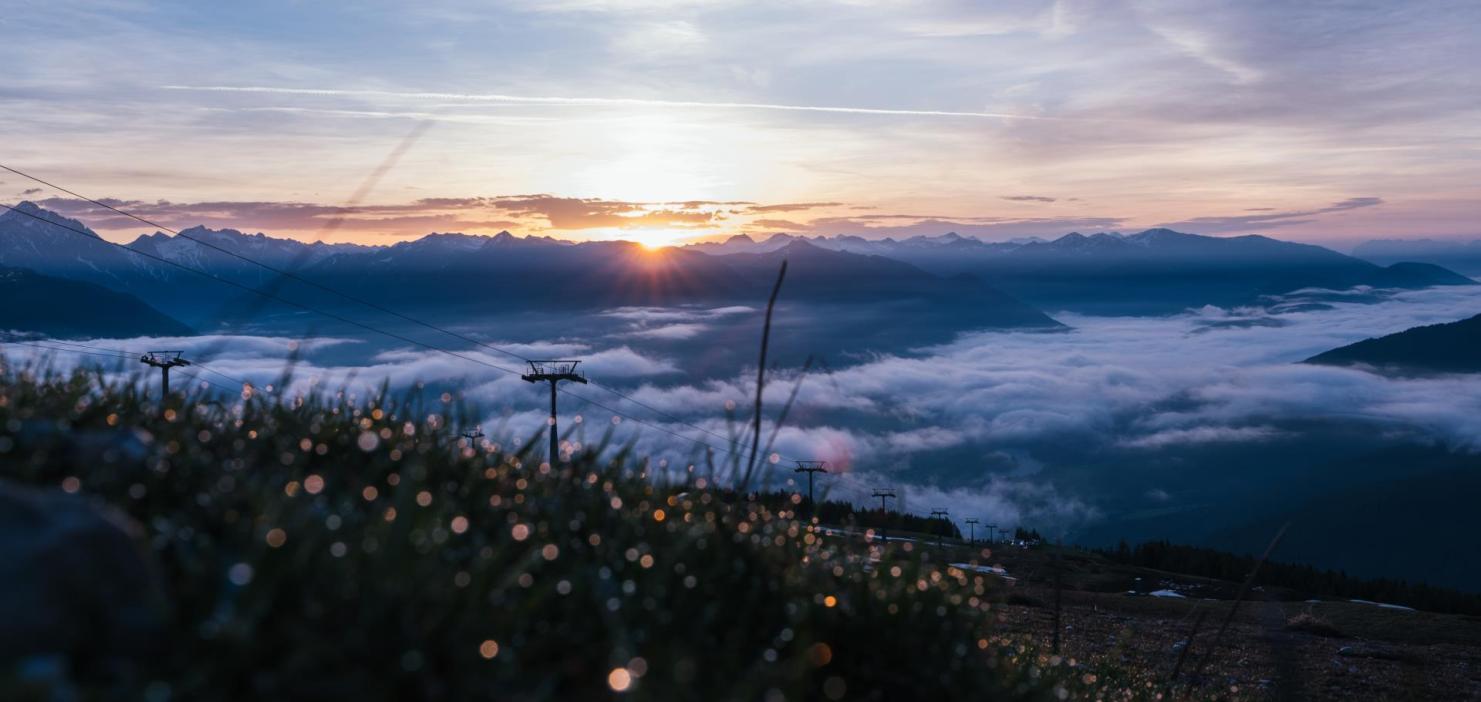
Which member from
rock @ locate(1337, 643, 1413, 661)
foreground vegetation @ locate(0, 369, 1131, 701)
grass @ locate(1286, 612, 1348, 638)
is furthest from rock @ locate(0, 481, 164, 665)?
grass @ locate(1286, 612, 1348, 638)

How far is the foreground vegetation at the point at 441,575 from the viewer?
318cm

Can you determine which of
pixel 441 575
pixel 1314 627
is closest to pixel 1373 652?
pixel 1314 627

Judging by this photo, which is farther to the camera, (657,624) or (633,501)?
(633,501)

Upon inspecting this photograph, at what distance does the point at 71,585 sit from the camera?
2961mm

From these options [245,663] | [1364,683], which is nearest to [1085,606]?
[1364,683]

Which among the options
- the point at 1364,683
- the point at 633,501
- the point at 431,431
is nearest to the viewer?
the point at 633,501

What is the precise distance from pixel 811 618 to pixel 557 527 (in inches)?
51.6

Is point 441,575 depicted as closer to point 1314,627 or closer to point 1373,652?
point 1373,652

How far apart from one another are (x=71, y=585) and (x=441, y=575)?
1131 millimetres

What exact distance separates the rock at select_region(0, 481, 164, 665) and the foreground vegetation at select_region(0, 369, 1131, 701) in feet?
0.07

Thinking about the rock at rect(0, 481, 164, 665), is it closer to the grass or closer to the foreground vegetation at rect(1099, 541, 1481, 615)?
the grass

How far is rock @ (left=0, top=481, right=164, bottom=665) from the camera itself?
2.88 m

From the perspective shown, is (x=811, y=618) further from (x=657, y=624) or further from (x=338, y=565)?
(x=338, y=565)

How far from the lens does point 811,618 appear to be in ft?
16.5
